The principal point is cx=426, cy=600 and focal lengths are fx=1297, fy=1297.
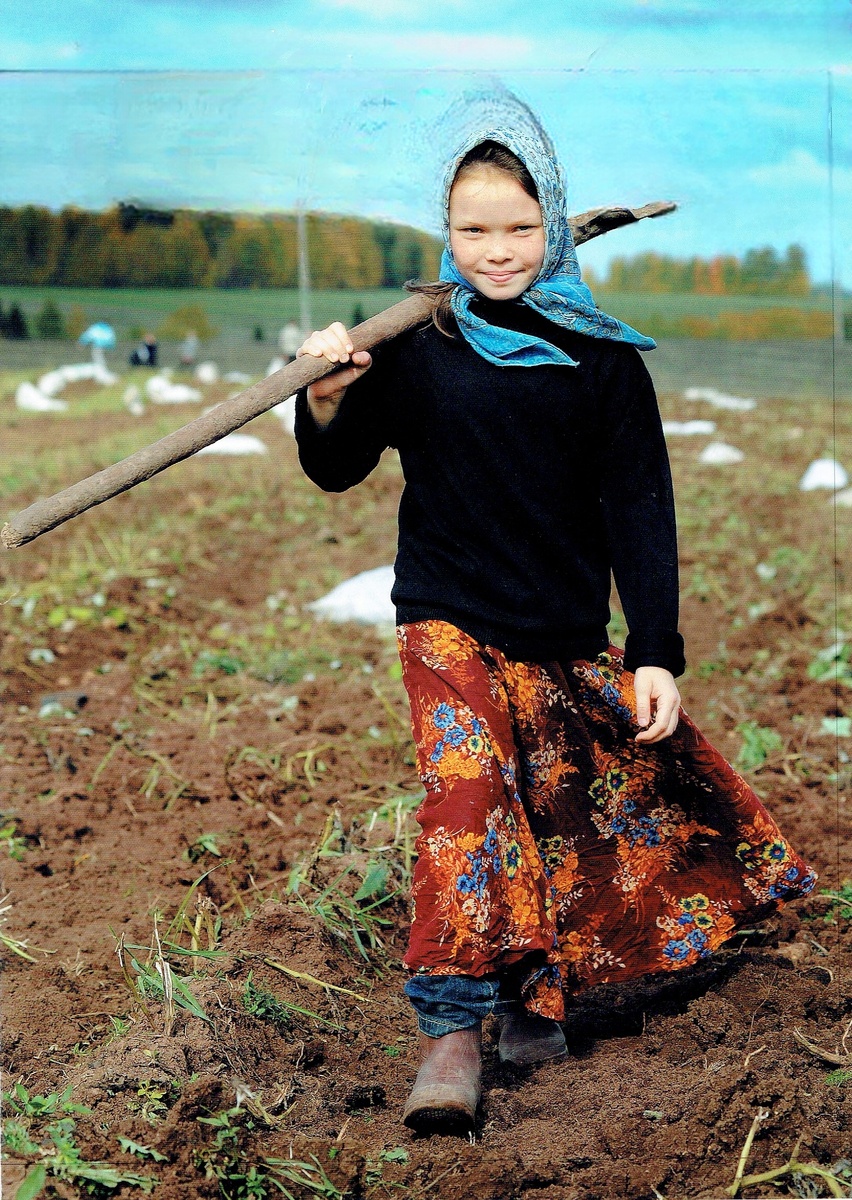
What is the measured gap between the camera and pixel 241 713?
4223 millimetres

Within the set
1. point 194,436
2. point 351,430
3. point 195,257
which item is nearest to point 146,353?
point 195,257

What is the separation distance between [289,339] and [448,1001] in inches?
311

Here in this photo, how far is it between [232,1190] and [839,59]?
3.50 m

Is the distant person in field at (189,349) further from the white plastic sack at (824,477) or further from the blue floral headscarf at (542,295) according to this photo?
the blue floral headscarf at (542,295)

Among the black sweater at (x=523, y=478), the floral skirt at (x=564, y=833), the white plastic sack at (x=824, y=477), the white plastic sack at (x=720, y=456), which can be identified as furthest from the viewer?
the white plastic sack at (x=720, y=456)

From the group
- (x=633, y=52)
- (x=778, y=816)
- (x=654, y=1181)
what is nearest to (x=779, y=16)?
(x=633, y=52)

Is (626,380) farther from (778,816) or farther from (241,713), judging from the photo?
(241,713)

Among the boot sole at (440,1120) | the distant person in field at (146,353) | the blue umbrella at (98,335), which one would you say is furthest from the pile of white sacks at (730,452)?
the boot sole at (440,1120)

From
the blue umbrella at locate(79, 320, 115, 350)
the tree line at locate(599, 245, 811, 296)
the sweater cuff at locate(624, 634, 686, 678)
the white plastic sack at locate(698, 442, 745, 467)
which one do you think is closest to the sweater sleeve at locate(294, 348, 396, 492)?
the sweater cuff at locate(624, 634, 686, 678)

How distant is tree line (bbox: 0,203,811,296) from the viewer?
30.4ft

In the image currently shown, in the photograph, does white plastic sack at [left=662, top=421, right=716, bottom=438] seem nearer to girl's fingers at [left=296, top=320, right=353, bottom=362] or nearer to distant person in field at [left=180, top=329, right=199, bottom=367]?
distant person in field at [left=180, top=329, right=199, bottom=367]

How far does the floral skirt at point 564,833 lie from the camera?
82.4 inches

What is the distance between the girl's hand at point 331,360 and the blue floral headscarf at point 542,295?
20cm

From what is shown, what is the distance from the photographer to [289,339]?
31.2 feet
